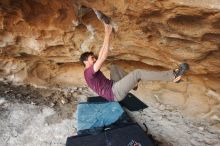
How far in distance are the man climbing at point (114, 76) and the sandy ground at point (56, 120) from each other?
0.86 metres

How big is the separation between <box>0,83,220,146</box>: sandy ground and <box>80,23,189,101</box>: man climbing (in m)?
0.86

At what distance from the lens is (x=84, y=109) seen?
4.94 metres

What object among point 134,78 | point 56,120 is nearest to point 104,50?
point 134,78

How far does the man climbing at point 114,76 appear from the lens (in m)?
4.00

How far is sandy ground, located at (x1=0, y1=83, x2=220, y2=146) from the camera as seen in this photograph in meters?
4.81

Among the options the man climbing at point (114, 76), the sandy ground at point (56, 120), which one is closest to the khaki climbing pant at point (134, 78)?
the man climbing at point (114, 76)

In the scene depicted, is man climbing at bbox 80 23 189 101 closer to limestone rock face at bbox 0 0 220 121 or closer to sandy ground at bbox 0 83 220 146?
limestone rock face at bbox 0 0 220 121

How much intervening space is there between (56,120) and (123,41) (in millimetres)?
1446

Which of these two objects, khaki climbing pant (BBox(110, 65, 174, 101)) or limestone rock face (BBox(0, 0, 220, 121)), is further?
khaki climbing pant (BBox(110, 65, 174, 101))

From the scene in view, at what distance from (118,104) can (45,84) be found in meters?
1.21

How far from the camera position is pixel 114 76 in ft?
14.8

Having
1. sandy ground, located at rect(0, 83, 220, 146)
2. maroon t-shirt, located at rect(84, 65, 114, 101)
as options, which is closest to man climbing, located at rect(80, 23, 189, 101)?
maroon t-shirt, located at rect(84, 65, 114, 101)

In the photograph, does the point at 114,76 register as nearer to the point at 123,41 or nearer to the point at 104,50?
the point at 123,41

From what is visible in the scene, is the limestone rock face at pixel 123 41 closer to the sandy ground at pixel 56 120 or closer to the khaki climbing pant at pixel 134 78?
the sandy ground at pixel 56 120
